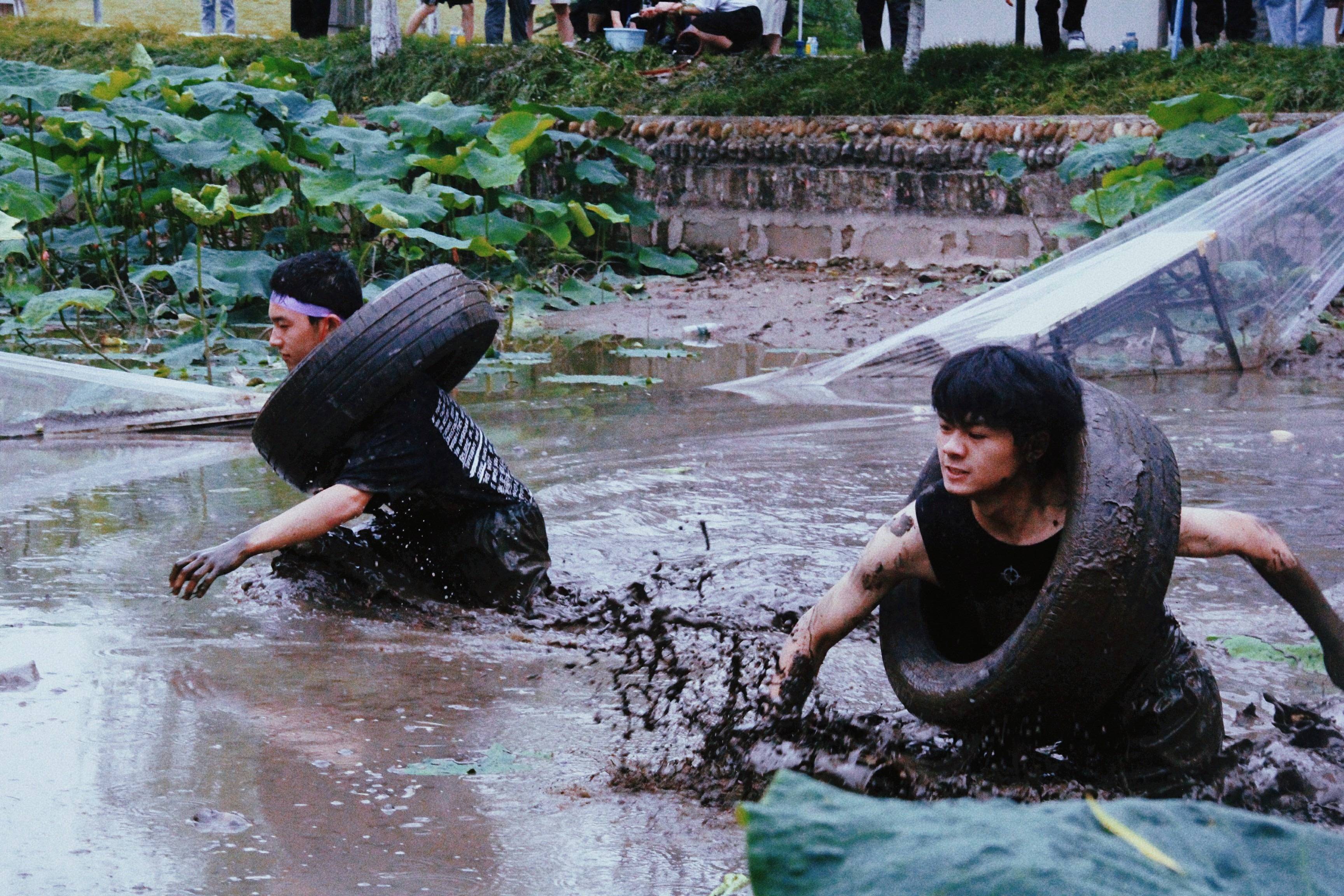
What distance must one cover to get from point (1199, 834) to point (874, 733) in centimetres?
219

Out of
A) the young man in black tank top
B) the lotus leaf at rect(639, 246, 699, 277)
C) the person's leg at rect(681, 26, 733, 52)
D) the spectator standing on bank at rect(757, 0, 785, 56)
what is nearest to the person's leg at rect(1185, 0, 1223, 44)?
the spectator standing on bank at rect(757, 0, 785, 56)

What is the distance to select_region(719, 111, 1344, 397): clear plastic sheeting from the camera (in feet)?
23.2

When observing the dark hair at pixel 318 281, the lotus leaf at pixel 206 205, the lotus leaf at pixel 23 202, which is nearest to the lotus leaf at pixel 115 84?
the lotus leaf at pixel 23 202

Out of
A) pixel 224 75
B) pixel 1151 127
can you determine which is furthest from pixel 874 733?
pixel 224 75

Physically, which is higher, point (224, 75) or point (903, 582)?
point (224, 75)

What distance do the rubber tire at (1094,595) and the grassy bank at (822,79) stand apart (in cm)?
856

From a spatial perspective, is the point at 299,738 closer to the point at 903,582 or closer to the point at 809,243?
the point at 903,582

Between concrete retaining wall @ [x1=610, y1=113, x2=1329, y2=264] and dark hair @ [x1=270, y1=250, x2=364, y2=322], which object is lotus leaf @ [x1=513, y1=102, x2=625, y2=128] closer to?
concrete retaining wall @ [x1=610, y1=113, x2=1329, y2=264]

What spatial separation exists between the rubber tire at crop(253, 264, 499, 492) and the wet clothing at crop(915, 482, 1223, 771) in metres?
1.71

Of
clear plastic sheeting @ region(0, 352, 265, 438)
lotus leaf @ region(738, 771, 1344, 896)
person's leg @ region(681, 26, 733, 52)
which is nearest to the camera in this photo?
lotus leaf @ region(738, 771, 1344, 896)

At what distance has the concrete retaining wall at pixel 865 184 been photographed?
10.8 m

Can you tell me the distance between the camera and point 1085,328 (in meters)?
7.07

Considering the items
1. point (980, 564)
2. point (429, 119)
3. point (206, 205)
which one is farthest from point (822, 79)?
point (980, 564)

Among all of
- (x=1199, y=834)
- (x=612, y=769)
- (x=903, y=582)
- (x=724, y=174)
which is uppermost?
(x=724, y=174)
